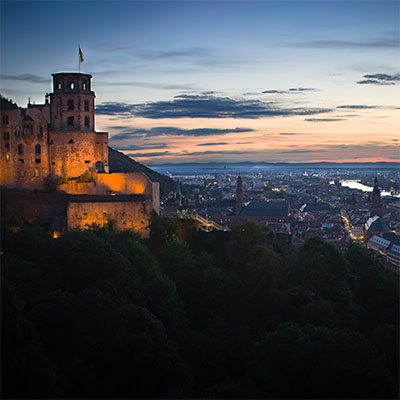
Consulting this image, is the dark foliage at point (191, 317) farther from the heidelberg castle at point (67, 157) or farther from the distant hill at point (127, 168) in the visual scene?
the distant hill at point (127, 168)

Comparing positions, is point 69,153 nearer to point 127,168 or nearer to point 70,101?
point 70,101

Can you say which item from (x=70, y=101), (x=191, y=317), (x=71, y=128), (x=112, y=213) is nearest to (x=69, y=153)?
(x=71, y=128)

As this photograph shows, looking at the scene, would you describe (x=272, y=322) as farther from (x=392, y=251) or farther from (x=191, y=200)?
(x=191, y=200)

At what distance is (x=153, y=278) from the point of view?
35.2 metres

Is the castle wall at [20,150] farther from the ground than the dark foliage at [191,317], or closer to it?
farther from the ground

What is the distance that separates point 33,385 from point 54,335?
536 cm

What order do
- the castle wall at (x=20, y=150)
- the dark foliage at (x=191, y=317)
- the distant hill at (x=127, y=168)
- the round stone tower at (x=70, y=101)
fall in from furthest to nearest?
the distant hill at (x=127, y=168), the round stone tower at (x=70, y=101), the castle wall at (x=20, y=150), the dark foliage at (x=191, y=317)

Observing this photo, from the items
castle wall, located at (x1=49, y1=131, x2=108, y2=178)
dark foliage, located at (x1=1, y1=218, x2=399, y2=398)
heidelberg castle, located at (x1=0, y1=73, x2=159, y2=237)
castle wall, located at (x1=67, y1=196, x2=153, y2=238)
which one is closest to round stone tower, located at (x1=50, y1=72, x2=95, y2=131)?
heidelberg castle, located at (x1=0, y1=73, x2=159, y2=237)

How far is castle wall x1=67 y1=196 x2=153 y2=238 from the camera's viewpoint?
38969mm

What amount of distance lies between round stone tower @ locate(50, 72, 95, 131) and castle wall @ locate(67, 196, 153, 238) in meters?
6.75

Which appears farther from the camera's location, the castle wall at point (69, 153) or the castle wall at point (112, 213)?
the castle wall at point (69, 153)

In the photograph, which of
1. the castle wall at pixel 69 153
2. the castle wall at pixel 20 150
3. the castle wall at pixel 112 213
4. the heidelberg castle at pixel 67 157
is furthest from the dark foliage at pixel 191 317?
the castle wall at pixel 20 150

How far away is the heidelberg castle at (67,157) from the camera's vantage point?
40097mm

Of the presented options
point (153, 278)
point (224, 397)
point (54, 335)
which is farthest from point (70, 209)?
point (224, 397)
